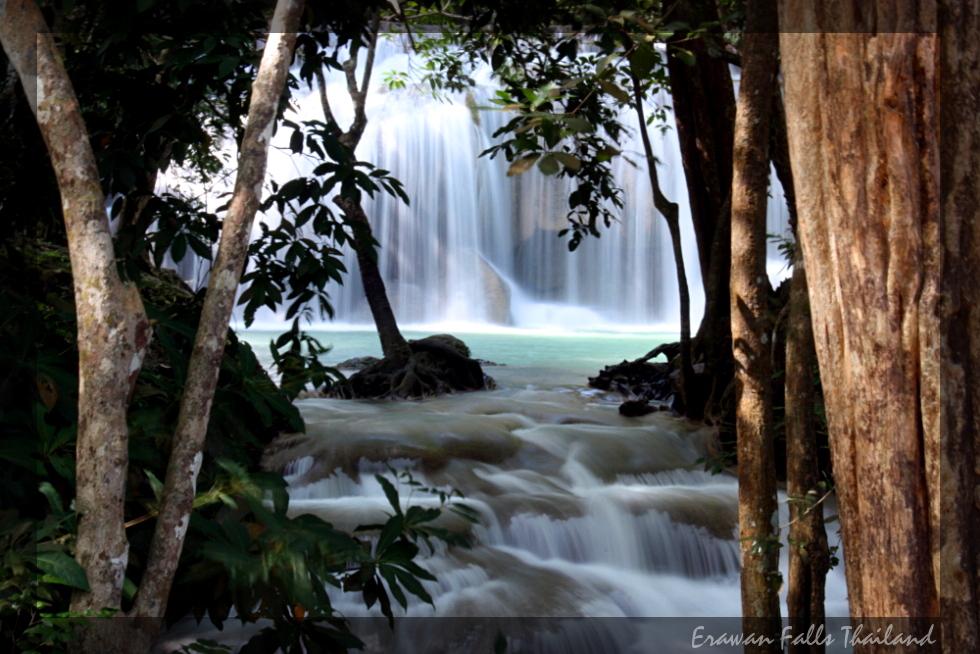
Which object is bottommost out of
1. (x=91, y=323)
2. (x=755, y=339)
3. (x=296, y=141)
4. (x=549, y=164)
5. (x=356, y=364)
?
(x=356, y=364)

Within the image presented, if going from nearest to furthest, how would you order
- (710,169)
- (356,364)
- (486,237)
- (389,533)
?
(389,533), (710,169), (356,364), (486,237)

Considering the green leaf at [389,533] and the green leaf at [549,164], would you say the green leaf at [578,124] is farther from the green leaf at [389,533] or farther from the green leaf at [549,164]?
the green leaf at [389,533]

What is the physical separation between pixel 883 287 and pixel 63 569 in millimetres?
1775

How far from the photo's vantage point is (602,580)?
4.16 m

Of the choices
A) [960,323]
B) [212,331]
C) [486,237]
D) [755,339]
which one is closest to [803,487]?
[755,339]

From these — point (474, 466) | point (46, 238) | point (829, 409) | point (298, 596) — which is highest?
point (46, 238)

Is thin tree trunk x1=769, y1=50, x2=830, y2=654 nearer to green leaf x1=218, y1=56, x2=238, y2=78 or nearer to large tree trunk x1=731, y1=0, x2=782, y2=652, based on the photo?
large tree trunk x1=731, y1=0, x2=782, y2=652

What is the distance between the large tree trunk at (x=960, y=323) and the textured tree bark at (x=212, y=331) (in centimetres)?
152

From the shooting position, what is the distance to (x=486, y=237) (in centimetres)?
1941

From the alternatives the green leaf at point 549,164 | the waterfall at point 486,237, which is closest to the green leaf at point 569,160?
the green leaf at point 549,164

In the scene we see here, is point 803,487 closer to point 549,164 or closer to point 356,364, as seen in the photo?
point 549,164

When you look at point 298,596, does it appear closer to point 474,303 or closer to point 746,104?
point 746,104

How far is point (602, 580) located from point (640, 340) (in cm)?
1253

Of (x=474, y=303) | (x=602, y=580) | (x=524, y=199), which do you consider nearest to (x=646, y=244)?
(x=524, y=199)
